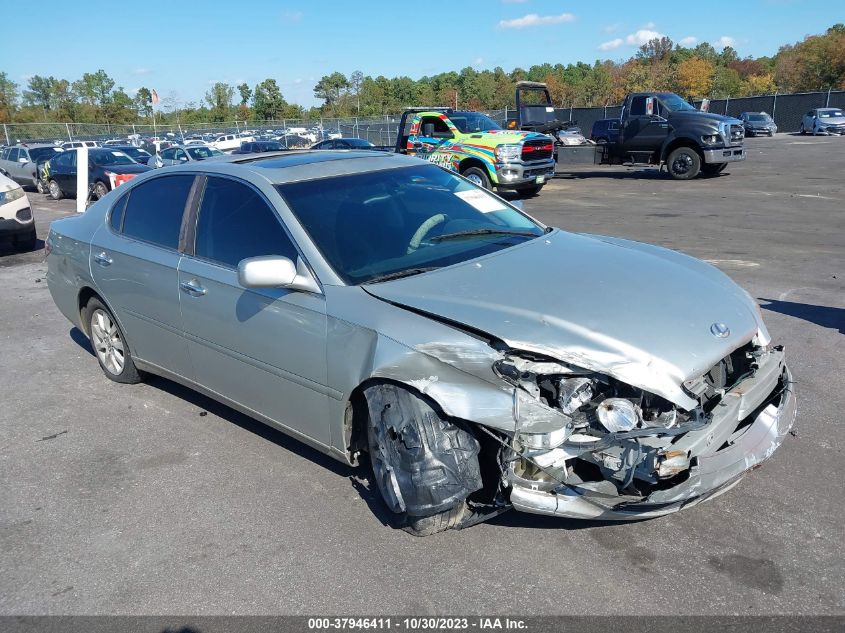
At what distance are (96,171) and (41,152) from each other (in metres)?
8.20

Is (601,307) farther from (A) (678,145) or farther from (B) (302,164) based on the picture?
(A) (678,145)

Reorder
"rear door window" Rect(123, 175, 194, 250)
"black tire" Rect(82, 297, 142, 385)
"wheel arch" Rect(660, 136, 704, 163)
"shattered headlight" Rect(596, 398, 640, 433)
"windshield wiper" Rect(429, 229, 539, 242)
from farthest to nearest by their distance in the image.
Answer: "wheel arch" Rect(660, 136, 704, 163)
"black tire" Rect(82, 297, 142, 385)
"rear door window" Rect(123, 175, 194, 250)
"windshield wiper" Rect(429, 229, 539, 242)
"shattered headlight" Rect(596, 398, 640, 433)

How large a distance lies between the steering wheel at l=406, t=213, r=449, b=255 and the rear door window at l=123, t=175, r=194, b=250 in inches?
60.8

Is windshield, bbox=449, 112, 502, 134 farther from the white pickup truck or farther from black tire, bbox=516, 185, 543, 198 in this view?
the white pickup truck

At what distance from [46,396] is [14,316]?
3.04m

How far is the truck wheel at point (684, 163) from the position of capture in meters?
18.5

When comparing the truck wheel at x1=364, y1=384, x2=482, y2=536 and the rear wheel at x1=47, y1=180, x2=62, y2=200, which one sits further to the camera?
the rear wheel at x1=47, y1=180, x2=62, y2=200

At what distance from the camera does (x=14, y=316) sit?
307 inches

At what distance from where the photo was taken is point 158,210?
4.65 metres

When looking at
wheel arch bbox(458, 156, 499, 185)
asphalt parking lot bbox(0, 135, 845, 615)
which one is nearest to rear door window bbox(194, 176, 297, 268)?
asphalt parking lot bbox(0, 135, 845, 615)

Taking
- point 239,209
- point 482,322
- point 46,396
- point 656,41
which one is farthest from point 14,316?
point 656,41

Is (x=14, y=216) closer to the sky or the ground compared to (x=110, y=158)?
closer to the ground

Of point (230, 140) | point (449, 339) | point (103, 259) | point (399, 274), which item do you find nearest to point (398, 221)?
point (399, 274)

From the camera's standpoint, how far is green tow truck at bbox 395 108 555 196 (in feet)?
50.0
